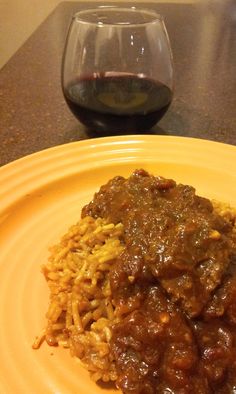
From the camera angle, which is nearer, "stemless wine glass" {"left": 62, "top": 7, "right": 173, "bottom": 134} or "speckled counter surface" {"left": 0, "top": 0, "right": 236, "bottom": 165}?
"stemless wine glass" {"left": 62, "top": 7, "right": 173, "bottom": 134}

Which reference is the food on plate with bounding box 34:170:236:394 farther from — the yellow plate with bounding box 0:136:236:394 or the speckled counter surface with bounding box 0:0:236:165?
the speckled counter surface with bounding box 0:0:236:165

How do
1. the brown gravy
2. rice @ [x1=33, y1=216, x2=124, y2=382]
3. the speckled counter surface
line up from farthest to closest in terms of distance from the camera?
1. the speckled counter surface
2. rice @ [x1=33, y1=216, x2=124, y2=382]
3. the brown gravy

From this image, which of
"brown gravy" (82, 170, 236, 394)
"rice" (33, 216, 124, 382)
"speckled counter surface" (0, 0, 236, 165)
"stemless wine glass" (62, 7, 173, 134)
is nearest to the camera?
"brown gravy" (82, 170, 236, 394)

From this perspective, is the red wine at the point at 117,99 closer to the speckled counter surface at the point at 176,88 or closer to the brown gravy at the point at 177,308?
the speckled counter surface at the point at 176,88

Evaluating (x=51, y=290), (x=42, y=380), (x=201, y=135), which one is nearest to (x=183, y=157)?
(x=201, y=135)

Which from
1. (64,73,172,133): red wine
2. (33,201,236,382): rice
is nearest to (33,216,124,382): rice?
(33,201,236,382): rice

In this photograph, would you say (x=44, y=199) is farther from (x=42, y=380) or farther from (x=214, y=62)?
(x=214, y=62)
